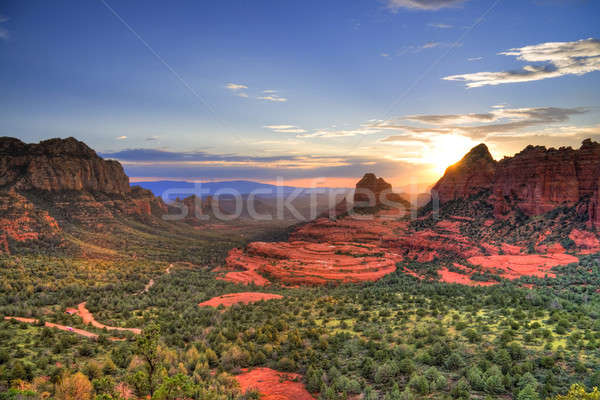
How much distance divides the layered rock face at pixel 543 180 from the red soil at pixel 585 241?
104 inches

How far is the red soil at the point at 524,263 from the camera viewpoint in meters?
36.7

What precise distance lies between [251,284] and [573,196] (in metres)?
52.0

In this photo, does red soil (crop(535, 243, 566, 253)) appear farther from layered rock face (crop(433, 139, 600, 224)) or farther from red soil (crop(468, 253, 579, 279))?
layered rock face (crop(433, 139, 600, 224))

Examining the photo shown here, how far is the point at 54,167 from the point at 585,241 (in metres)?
107

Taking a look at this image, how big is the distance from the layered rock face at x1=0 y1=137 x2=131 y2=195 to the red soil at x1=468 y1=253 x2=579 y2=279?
296 ft

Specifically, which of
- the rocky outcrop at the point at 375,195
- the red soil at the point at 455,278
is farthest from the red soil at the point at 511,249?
the rocky outcrop at the point at 375,195

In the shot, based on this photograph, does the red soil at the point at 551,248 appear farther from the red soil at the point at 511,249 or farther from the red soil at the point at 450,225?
the red soil at the point at 450,225

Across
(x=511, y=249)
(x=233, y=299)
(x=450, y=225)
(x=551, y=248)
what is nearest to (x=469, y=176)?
(x=450, y=225)

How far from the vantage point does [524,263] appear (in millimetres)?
39688

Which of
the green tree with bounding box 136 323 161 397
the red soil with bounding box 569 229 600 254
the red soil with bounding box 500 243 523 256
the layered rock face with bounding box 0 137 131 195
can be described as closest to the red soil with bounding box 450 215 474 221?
the red soil with bounding box 500 243 523 256

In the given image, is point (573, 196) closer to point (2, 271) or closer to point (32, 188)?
point (2, 271)

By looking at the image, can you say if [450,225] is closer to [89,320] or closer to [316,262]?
[316,262]

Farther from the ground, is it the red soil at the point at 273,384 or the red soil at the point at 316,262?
the red soil at the point at 273,384

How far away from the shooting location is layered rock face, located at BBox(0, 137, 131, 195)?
6975cm
